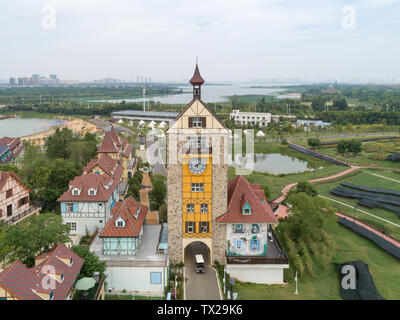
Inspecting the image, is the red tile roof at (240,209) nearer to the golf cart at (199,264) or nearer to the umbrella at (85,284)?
the golf cart at (199,264)

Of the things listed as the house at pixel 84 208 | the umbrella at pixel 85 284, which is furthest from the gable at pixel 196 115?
the umbrella at pixel 85 284

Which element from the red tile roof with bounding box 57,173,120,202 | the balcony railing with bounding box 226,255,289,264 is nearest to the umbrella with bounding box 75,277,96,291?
the balcony railing with bounding box 226,255,289,264

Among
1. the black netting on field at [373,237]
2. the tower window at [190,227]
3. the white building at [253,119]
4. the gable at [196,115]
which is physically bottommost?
the black netting on field at [373,237]

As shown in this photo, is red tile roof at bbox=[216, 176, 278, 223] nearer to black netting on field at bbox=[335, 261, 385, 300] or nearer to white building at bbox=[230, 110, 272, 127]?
black netting on field at bbox=[335, 261, 385, 300]

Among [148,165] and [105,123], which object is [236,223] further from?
[105,123]

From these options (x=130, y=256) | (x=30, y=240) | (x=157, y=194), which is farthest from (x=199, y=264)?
(x=157, y=194)

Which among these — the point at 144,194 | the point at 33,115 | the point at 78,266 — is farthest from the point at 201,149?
the point at 33,115
